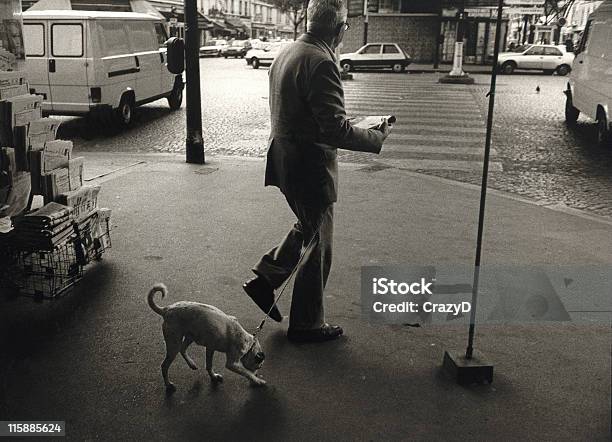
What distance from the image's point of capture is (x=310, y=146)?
11.7ft

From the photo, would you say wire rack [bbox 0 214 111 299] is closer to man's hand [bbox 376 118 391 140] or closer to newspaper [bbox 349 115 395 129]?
newspaper [bbox 349 115 395 129]

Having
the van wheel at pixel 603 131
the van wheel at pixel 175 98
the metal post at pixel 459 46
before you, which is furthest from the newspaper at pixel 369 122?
the metal post at pixel 459 46

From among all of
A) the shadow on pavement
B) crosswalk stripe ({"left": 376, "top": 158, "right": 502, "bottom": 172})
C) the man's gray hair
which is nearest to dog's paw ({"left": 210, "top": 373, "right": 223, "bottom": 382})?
the man's gray hair

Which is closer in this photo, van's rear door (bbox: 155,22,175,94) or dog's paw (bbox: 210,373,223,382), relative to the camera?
dog's paw (bbox: 210,373,223,382)

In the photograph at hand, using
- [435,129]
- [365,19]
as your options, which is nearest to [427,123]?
[435,129]

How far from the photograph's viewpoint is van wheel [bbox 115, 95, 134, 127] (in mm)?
12531

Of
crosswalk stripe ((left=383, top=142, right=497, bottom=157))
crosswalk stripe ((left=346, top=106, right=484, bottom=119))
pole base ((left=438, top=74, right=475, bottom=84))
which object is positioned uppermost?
pole base ((left=438, top=74, right=475, bottom=84))

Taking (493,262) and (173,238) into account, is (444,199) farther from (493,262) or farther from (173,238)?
(173,238)

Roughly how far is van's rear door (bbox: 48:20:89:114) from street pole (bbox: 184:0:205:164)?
11.6ft

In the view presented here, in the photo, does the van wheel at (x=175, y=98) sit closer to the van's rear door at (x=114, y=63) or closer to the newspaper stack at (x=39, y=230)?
the van's rear door at (x=114, y=63)

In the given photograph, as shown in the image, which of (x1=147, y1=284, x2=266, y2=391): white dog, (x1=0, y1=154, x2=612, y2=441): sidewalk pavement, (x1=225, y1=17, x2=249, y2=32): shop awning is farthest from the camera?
(x1=225, y1=17, x2=249, y2=32): shop awning

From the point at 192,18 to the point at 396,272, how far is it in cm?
553

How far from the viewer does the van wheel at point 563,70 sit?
95.9 ft

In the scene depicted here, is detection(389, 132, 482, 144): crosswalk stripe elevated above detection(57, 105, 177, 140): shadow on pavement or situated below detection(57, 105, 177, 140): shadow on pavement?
above
